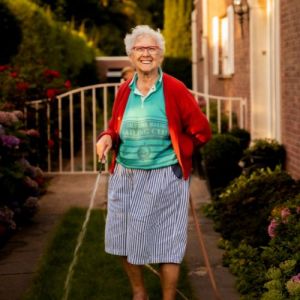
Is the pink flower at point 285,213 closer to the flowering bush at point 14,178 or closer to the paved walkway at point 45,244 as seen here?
the paved walkway at point 45,244

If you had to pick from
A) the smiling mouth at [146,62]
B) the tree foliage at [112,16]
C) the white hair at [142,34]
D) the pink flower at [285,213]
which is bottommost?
the pink flower at [285,213]

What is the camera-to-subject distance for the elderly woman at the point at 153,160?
4.93 m

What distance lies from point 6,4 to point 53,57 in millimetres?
2841

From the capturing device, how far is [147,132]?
16.1ft

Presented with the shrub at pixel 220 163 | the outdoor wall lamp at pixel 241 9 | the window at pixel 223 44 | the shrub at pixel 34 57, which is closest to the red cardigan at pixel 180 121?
the shrub at pixel 220 163

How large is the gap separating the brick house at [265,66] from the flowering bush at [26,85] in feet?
9.05

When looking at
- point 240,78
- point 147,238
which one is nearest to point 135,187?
point 147,238

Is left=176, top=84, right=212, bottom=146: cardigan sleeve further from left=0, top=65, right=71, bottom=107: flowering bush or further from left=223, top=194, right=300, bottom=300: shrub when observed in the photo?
left=0, top=65, right=71, bottom=107: flowering bush

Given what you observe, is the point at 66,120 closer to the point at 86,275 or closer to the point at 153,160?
the point at 86,275

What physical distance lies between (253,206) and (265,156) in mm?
1963

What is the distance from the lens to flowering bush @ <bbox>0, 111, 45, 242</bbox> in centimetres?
764

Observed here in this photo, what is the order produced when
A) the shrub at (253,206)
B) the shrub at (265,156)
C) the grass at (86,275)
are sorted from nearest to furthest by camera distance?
1. the grass at (86,275)
2. the shrub at (253,206)
3. the shrub at (265,156)

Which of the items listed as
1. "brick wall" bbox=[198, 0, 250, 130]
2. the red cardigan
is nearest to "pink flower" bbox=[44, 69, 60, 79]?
"brick wall" bbox=[198, 0, 250, 130]

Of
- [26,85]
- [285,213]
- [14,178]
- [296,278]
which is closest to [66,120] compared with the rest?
[26,85]
